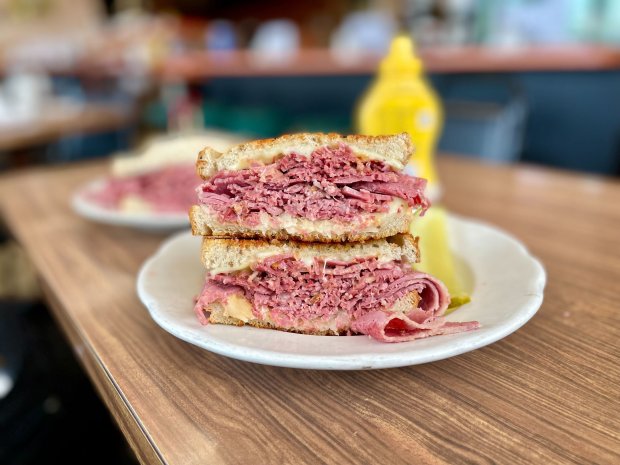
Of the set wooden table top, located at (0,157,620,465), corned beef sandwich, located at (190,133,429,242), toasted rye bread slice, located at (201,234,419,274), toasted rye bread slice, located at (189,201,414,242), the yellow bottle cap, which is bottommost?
wooden table top, located at (0,157,620,465)

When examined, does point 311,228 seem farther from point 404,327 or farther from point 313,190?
point 404,327

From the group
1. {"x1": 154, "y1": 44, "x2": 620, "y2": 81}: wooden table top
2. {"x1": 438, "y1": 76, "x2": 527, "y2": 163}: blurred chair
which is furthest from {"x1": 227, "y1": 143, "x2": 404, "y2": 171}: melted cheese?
{"x1": 154, "y1": 44, "x2": 620, "y2": 81}: wooden table top

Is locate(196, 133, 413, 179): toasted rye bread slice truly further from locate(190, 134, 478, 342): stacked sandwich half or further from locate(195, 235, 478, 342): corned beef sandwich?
locate(195, 235, 478, 342): corned beef sandwich

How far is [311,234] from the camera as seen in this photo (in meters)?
0.79

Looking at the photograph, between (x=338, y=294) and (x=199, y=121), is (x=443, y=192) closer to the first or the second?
(x=338, y=294)

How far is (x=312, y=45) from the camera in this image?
29.9 ft

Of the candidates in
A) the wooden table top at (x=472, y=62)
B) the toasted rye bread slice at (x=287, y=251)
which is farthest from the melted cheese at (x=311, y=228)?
the wooden table top at (x=472, y=62)

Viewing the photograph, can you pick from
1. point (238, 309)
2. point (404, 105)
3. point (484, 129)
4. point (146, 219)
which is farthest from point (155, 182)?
point (484, 129)

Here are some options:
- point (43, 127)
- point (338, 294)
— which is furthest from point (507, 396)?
point (43, 127)

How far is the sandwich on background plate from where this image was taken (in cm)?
140

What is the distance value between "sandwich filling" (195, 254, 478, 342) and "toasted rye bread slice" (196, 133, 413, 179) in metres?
0.16

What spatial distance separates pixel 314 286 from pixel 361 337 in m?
0.11

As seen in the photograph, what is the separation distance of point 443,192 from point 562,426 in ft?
3.71

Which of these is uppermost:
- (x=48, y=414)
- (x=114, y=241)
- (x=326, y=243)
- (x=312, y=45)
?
(x=312, y=45)
